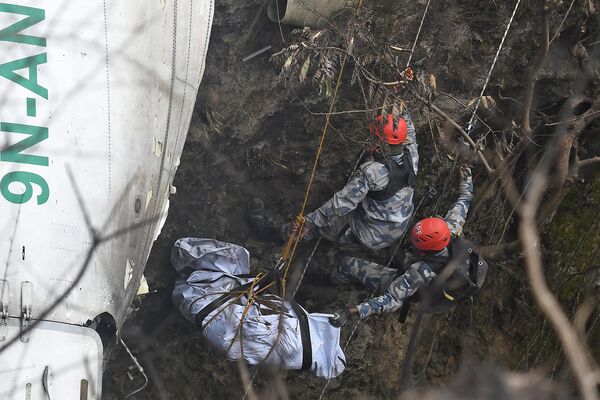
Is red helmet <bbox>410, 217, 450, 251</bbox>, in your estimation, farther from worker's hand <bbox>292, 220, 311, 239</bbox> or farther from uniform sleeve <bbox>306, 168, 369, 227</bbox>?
worker's hand <bbox>292, 220, 311, 239</bbox>

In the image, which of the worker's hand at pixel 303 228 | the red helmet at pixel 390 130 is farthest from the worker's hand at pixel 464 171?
the worker's hand at pixel 303 228

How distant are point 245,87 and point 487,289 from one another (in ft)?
10.2

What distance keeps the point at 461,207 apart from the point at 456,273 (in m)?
0.65

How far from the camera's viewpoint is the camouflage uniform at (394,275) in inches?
234

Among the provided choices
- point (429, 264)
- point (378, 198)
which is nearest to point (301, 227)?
point (378, 198)

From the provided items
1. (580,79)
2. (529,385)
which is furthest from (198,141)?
(529,385)

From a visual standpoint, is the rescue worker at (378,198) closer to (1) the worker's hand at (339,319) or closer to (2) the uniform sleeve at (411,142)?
(2) the uniform sleeve at (411,142)

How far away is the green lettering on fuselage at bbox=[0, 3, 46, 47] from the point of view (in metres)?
4.50

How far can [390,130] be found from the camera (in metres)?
5.77

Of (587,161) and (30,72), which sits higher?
(30,72)

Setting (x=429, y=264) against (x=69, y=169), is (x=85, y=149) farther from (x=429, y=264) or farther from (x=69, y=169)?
(x=429, y=264)

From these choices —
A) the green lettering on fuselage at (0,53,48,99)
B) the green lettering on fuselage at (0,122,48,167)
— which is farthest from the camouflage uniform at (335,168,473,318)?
the green lettering on fuselage at (0,53,48,99)

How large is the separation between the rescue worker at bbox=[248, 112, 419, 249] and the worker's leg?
0.21 metres

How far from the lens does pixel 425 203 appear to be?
702cm
